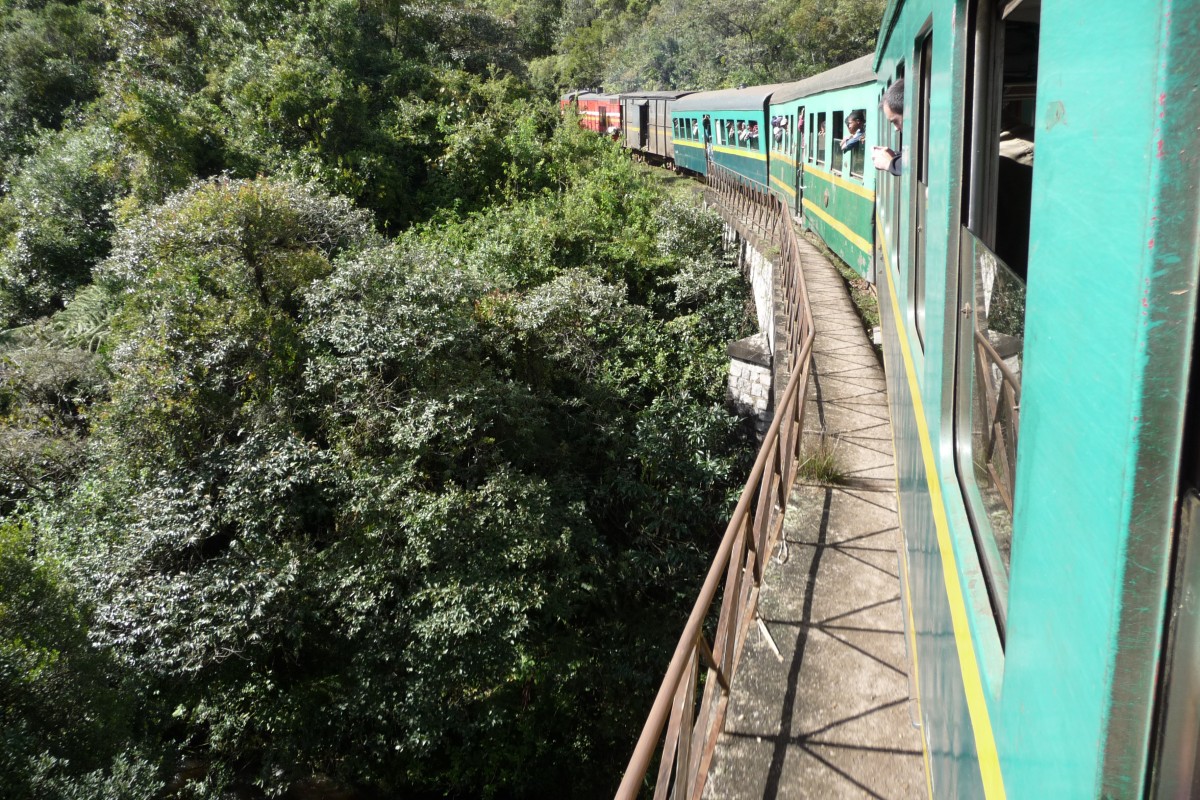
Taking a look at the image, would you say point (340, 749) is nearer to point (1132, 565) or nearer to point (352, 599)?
point (352, 599)

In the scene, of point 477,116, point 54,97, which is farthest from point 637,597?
point 54,97

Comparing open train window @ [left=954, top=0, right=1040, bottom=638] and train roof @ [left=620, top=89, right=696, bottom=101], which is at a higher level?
train roof @ [left=620, top=89, right=696, bottom=101]

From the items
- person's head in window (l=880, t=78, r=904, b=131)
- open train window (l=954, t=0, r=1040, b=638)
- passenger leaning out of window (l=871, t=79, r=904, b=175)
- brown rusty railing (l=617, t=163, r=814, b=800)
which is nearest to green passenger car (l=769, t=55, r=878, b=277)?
brown rusty railing (l=617, t=163, r=814, b=800)

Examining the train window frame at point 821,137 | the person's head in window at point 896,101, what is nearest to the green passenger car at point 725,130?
the train window frame at point 821,137

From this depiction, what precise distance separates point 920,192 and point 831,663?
2267mm

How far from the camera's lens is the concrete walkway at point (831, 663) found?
11.7 ft

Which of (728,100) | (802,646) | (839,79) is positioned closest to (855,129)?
(839,79)

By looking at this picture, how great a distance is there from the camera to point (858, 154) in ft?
31.2

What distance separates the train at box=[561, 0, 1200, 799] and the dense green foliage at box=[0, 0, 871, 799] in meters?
8.09

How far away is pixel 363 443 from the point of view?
11273 millimetres

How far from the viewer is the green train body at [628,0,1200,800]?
697mm

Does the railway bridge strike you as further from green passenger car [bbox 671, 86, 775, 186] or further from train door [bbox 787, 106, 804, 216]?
green passenger car [bbox 671, 86, 775, 186]

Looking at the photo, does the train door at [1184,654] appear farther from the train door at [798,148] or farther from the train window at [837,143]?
the train door at [798,148]

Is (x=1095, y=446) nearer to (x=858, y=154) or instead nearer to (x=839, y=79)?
(x=858, y=154)
